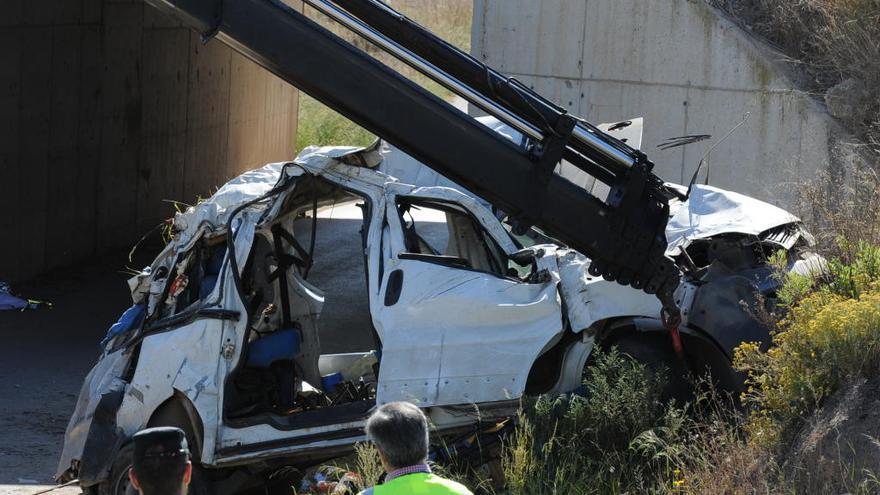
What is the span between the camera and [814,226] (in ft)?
29.3

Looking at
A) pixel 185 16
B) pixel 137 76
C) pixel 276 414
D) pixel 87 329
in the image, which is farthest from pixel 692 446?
pixel 137 76

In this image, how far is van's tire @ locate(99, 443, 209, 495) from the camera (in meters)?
7.42

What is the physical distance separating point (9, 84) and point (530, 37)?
7.05 metres

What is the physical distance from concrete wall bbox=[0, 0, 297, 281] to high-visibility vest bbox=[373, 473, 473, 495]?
12.5 m

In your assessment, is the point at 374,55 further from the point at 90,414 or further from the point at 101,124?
the point at 90,414

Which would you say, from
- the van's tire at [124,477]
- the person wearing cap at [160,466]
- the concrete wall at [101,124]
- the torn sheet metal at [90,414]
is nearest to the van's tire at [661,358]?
the van's tire at [124,477]

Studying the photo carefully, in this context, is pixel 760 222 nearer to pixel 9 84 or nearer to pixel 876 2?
pixel 876 2

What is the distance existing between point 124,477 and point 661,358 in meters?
3.54

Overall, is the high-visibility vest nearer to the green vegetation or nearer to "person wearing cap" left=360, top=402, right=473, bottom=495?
"person wearing cap" left=360, top=402, right=473, bottom=495

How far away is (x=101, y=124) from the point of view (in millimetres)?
17688

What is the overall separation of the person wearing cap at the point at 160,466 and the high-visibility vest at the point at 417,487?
2.12ft

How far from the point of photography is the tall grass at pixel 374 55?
27.9m

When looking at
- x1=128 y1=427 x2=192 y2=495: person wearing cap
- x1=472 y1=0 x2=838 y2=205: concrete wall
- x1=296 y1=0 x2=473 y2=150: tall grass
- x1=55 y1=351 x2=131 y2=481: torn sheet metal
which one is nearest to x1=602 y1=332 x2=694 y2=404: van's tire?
x1=55 y1=351 x2=131 y2=481: torn sheet metal

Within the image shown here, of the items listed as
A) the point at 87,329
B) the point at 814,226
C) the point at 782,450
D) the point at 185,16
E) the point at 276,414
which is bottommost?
the point at 87,329
